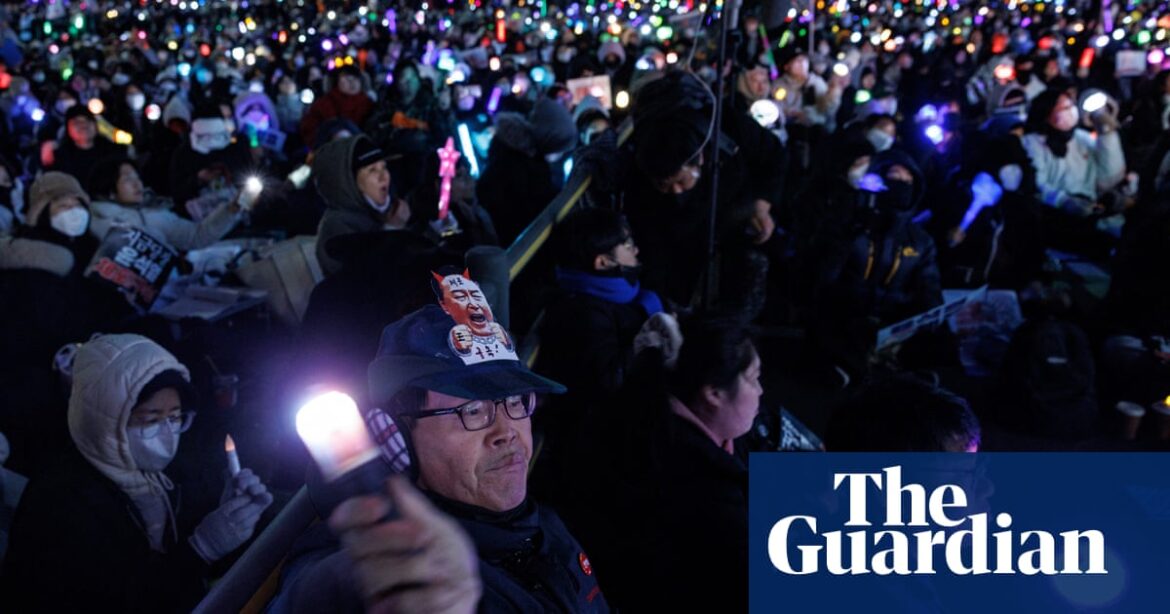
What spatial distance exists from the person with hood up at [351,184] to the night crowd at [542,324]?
19mm

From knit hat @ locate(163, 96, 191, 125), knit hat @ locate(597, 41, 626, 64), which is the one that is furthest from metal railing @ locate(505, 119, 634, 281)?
knit hat @ locate(597, 41, 626, 64)

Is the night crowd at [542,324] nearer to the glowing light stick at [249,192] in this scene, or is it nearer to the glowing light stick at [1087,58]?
the glowing light stick at [249,192]

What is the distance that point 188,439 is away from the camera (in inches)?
116

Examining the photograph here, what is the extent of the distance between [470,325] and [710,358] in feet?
3.42

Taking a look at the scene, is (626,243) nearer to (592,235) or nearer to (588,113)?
(592,235)

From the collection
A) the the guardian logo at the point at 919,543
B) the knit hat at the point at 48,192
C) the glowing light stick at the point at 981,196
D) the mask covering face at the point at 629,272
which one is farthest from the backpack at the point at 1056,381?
the knit hat at the point at 48,192

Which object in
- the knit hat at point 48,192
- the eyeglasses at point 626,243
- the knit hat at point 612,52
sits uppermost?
the knit hat at point 612,52

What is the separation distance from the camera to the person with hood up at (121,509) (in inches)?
83.8

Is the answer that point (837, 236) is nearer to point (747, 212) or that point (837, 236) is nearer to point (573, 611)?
point (747, 212)

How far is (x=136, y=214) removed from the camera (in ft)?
16.6

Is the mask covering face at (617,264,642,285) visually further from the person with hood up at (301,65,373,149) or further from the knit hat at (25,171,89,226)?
the person with hood up at (301,65,373,149)

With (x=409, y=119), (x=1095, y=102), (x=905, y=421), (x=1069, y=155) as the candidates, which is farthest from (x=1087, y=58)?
(x=905, y=421)

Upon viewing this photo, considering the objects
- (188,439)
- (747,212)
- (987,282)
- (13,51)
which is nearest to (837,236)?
(747,212)

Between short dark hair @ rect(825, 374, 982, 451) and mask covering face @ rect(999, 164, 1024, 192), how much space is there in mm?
4785
